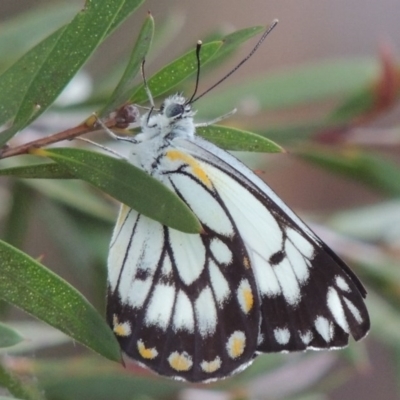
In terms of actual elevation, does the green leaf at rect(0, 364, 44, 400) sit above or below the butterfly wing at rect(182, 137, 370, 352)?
below

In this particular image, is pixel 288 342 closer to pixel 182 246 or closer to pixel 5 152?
pixel 182 246

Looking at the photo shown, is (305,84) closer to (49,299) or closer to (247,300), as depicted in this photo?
(247,300)

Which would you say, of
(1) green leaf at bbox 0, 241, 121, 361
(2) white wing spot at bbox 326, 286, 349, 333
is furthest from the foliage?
(2) white wing spot at bbox 326, 286, 349, 333

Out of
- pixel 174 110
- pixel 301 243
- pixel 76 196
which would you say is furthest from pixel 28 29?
pixel 301 243

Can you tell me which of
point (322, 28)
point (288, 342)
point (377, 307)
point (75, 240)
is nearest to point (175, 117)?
point (288, 342)

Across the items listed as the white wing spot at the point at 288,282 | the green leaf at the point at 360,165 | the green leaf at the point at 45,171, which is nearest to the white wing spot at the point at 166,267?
the white wing spot at the point at 288,282

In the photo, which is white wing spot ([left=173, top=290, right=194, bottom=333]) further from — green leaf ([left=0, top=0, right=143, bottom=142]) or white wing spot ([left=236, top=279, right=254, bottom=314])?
green leaf ([left=0, top=0, right=143, bottom=142])
